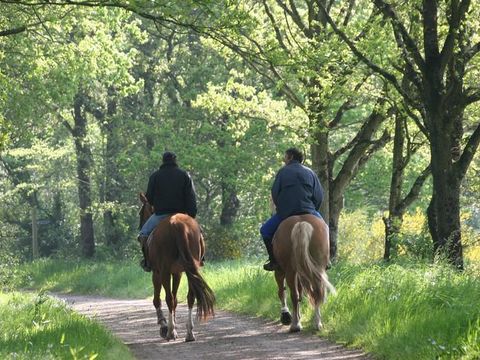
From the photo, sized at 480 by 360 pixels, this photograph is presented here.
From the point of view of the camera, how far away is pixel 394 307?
10852 millimetres

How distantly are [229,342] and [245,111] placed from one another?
1467cm

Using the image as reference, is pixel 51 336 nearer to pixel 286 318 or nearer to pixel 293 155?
pixel 286 318

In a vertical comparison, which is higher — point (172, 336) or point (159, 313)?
point (159, 313)

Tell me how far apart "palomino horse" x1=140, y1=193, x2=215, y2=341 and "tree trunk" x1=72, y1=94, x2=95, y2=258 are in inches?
1030

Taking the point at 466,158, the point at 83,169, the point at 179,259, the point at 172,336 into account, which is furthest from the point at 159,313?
the point at 83,169

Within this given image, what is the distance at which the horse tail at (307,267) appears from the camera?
11.8 metres

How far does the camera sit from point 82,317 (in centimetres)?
1284

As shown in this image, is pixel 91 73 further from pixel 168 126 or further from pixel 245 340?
pixel 245 340

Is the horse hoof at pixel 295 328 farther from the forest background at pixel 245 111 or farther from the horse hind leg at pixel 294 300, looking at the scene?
the forest background at pixel 245 111

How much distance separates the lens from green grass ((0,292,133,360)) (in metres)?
8.80

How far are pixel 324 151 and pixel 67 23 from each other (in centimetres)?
738

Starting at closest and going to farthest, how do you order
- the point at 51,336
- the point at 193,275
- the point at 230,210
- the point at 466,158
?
the point at 51,336 → the point at 193,275 → the point at 466,158 → the point at 230,210

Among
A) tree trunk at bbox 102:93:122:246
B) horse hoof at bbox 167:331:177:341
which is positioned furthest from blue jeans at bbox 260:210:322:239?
tree trunk at bbox 102:93:122:246

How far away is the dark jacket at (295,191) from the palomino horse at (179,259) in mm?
1239
